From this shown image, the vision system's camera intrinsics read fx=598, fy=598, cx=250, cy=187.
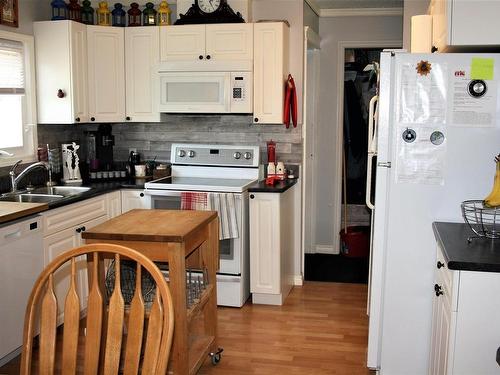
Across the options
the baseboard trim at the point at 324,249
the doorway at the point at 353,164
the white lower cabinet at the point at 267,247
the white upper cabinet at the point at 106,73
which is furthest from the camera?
the baseboard trim at the point at 324,249

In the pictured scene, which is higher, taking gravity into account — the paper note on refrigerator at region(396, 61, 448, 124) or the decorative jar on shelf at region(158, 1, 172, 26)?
the decorative jar on shelf at region(158, 1, 172, 26)

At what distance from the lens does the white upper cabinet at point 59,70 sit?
445 centimetres

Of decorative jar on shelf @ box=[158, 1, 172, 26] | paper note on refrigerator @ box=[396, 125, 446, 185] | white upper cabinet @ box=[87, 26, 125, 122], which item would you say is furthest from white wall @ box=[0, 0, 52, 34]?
paper note on refrigerator @ box=[396, 125, 446, 185]

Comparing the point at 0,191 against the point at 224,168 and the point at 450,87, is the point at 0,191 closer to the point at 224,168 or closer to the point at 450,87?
the point at 224,168

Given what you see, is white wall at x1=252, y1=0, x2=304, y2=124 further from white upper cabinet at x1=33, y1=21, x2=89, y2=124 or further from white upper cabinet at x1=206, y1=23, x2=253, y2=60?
white upper cabinet at x1=33, y1=21, x2=89, y2=124

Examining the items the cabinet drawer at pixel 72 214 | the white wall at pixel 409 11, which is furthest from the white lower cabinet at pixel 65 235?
the white wall at pixel 409 11

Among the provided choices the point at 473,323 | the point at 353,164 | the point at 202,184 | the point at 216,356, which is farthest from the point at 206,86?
the point at 473,323

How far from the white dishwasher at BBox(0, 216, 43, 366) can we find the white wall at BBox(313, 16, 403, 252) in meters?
3.10

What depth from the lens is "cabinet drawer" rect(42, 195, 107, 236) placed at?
12.1ft

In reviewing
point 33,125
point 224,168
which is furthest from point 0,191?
point 224,168

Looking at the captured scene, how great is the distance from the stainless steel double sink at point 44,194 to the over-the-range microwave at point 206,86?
3.12ft

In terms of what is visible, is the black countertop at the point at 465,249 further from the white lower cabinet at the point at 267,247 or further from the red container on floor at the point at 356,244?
the red container on floor at the point at 356,244

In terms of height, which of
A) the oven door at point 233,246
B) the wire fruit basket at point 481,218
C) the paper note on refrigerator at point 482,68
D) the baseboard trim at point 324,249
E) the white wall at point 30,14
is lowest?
the baseboard trim at point 324,249

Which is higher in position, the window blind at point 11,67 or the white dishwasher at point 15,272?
the window blind at point 11,67
